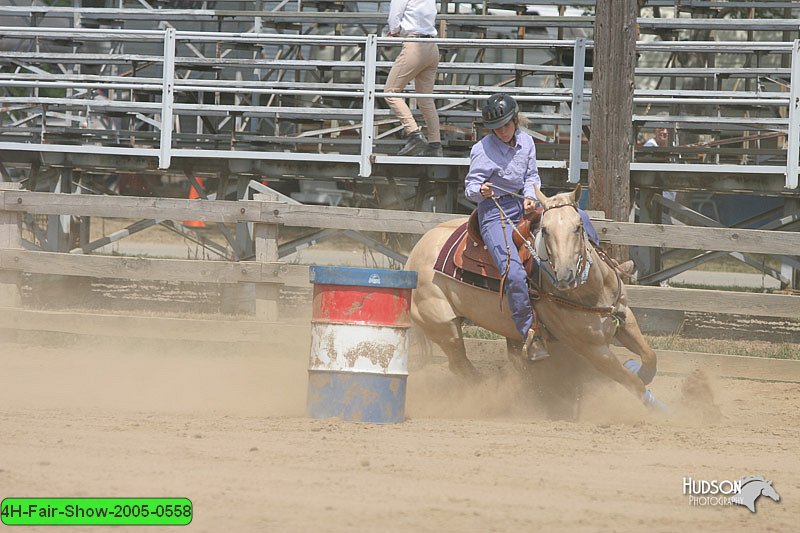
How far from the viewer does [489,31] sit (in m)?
18.1

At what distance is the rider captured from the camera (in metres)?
8.06

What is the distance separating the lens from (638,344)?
8.23 metres

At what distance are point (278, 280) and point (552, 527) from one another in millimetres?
6220

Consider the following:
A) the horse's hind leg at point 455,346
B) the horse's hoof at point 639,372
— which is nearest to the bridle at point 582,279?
the horse's hoof at point 639,372

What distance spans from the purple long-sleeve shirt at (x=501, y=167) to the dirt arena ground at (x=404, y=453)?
1.63 metres

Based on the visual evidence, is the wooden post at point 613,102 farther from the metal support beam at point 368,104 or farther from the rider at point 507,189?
the metal support beam at point 368,104

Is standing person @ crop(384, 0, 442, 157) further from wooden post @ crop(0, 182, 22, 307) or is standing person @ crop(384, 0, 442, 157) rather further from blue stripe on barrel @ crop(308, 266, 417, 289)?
blue stripe on barrel @ crop(308, 266, 417, 289)

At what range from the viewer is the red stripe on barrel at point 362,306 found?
24.6 feet

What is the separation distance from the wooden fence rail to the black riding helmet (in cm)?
251

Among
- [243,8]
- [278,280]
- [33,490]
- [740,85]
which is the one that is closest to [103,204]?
[278,280]

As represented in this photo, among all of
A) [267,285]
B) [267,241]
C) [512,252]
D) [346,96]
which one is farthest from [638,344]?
[346,96]

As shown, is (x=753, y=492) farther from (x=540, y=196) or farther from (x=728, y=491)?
(x=540, y=196)

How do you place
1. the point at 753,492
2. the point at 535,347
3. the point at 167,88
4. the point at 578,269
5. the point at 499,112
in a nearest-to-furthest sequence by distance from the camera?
the point at 753,492
the point at 578,269
the point at 535,347
the point at 499,112
the point at 167,88

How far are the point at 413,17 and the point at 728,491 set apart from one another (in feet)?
26.2
